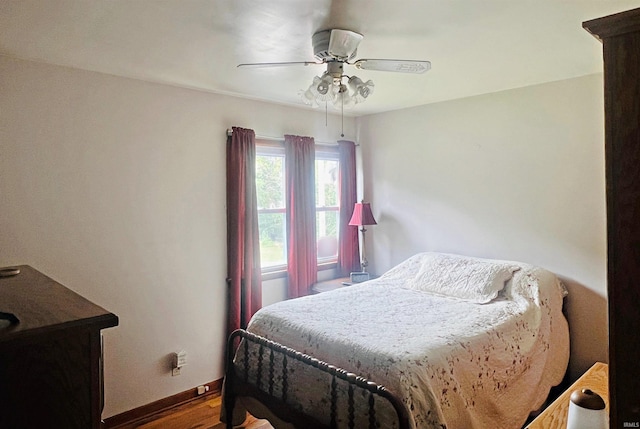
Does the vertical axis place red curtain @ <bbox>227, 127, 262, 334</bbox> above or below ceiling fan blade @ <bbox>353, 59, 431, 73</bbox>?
below

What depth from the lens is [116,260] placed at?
275cm

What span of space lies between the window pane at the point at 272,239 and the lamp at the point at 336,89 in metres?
1.62

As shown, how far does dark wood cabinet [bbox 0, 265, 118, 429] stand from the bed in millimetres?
1185

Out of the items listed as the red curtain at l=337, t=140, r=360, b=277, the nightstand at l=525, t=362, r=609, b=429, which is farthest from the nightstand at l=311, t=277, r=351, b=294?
the nightstand at l=525, t=362, r=609, b=429

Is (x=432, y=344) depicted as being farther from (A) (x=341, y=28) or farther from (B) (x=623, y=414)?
(A) (x=341, y=28)

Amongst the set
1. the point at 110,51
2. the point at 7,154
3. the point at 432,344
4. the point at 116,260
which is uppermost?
the point at 110,51

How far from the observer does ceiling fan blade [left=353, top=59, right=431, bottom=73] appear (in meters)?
2.04

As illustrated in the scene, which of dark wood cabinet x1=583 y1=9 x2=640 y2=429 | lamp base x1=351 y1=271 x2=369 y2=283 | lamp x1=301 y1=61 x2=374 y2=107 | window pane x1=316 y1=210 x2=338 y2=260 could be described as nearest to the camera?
dark wood cabinet x1=583 y1=9 x2=640 y2=429

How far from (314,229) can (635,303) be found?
3.17 m

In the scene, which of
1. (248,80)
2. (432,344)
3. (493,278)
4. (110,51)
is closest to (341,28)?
(248,80)

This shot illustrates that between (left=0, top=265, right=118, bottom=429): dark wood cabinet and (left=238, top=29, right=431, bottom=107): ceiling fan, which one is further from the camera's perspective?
(left=238, top=29, right=431, bottom=107): ceiling fan

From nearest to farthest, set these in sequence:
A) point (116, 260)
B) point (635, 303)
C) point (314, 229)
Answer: point (635, 303) → point (116, 260) → point (314, 229)

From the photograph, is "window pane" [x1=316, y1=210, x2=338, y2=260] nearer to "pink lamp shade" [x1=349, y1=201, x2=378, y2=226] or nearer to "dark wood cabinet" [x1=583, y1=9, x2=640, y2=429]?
"pink lamp shade" [x1=349, y1=201, x2=378, y2=226]

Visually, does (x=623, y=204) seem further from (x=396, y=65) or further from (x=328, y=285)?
(x=328, y=285)
